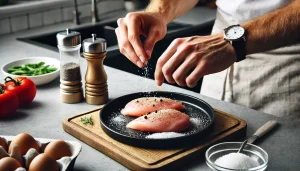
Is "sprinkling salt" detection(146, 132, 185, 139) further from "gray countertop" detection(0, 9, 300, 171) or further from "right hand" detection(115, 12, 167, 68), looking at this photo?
Result: "right hand" detection(115, 12, 167, 68)

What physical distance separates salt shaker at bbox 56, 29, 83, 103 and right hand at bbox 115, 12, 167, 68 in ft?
0.55

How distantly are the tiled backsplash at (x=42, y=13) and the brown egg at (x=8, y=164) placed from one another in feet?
6.09

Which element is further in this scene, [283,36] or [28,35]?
[28,35]

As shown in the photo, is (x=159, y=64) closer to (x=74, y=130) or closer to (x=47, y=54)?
(x=74, y=130)

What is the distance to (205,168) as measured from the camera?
124 cm

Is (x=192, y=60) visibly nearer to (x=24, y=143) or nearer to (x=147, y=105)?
(x=147, y=105)

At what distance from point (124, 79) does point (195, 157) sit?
2.41 ft

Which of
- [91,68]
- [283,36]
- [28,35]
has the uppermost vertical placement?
[283,36]

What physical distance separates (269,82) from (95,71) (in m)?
0.77

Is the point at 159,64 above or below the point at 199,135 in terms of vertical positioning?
above

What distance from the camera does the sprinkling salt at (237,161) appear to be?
3.76 feet

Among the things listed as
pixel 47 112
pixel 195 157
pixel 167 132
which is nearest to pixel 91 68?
pixel 47 112

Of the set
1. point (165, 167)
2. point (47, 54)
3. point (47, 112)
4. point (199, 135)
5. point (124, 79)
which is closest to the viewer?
point (165, 167)

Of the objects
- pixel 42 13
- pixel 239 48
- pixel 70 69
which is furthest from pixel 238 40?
pixel 42 13
